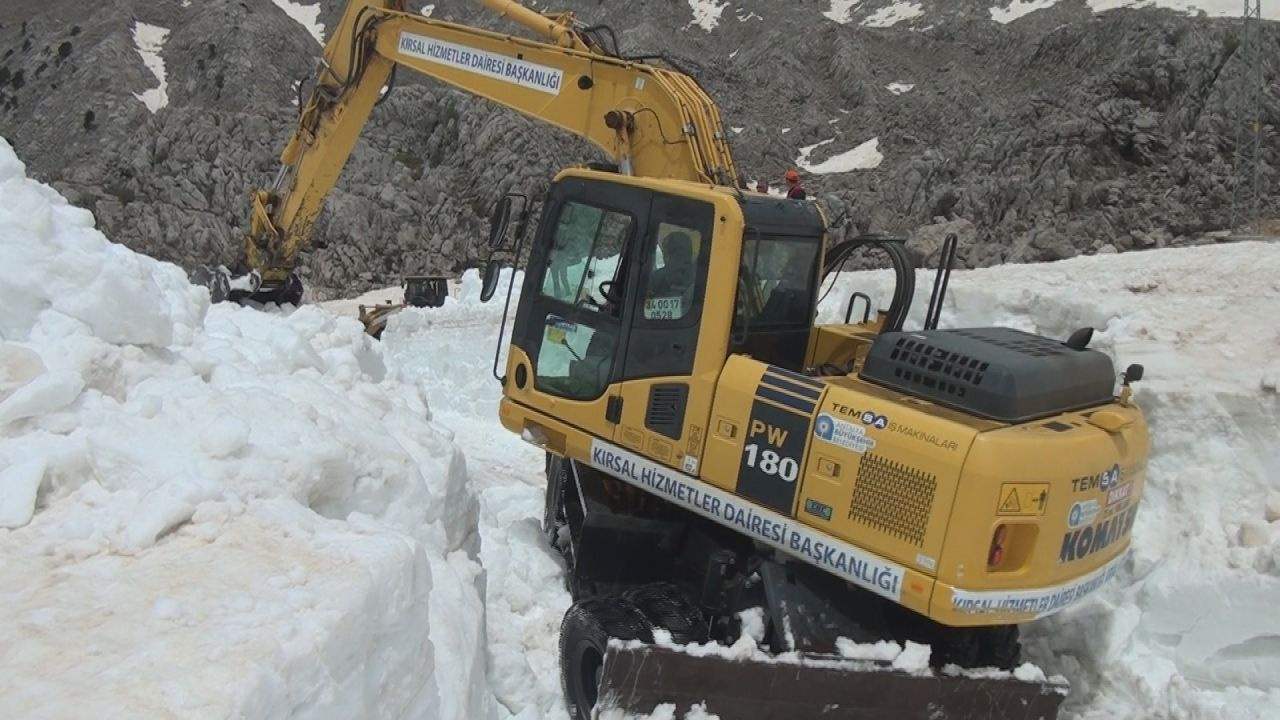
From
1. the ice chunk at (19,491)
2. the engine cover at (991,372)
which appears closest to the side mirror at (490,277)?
the engine cover at (991,372)

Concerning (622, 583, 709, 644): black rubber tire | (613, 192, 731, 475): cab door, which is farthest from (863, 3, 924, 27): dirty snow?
(622, 583, 709, 644): black rubber tire

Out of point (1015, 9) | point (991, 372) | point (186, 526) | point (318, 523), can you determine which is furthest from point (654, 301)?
point (1015, 9)

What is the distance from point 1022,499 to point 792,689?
1255 millimetres

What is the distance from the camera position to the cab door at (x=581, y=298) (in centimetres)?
498

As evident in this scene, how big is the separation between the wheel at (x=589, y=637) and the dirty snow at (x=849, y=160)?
3603cm

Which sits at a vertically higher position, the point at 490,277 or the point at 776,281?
the point at 776,281

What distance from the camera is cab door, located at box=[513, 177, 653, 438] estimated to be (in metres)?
4.98

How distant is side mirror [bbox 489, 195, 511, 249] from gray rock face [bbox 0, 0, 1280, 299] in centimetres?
524

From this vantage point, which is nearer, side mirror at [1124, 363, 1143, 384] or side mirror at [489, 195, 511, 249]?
side mirror at [1124, 363, 1143, 384]

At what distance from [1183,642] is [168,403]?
5.26 m

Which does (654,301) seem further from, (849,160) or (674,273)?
(849,160)

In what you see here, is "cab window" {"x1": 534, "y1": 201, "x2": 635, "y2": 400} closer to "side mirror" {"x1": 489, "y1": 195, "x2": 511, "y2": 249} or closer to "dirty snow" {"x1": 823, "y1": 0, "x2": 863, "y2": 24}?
"side mirror" {"x1": 489, "y1": 195, "x2": 511, "y2": 249}

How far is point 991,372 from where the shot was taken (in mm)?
4004

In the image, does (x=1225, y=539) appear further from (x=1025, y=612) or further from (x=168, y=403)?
(x=168, y=403)
